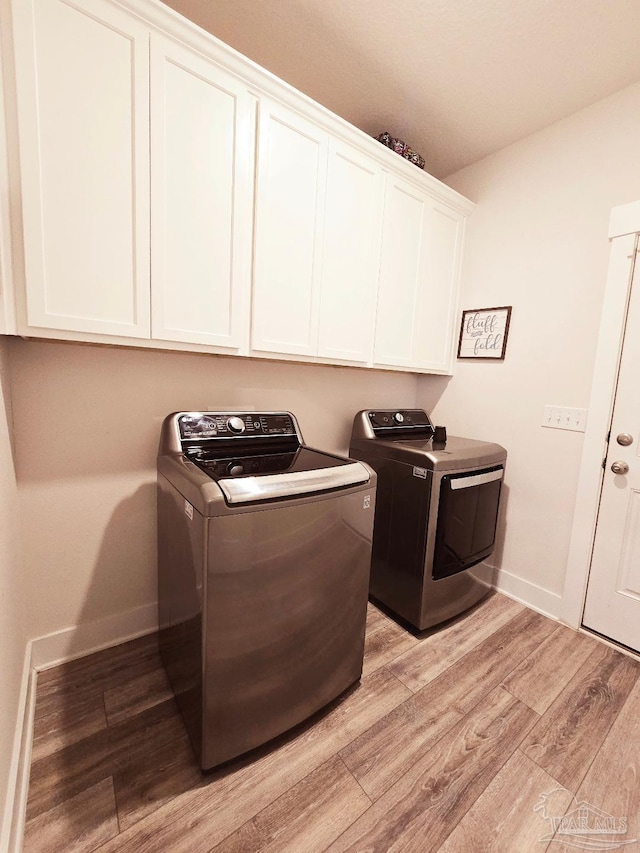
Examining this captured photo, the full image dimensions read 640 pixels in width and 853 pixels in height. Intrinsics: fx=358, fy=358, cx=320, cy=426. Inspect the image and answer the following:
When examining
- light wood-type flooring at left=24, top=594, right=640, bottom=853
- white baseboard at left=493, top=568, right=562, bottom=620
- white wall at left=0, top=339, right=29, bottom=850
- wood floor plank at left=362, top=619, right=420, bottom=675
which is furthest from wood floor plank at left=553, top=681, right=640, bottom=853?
white wall at left=0, top=339, right=29, bottom=850

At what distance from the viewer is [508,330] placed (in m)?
2.07

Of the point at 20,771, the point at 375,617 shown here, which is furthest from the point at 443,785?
the point at 20,771

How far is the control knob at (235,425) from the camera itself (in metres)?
1.53

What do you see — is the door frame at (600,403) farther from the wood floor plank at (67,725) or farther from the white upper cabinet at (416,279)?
the wood floor plank at (67,725)

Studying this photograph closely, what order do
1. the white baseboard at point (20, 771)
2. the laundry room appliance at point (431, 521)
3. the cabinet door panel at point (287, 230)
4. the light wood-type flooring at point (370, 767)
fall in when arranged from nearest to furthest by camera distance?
the white baseboard at point (20, 771) → the light wood-type flooring at point (370, 767) → the cabinet door panel at point (287, 230) → the laundry room appliance at point (431, 521)

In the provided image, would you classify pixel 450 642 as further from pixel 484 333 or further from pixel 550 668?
pixel 484 333

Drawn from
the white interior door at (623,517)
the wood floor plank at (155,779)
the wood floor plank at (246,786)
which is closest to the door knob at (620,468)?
the white interior door at (623,517)

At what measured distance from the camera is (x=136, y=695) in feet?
4.38

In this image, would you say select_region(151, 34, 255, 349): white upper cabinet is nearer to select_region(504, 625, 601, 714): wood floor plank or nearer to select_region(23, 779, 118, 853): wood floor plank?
select_region(23, 779, 118, 853): wood floor plank

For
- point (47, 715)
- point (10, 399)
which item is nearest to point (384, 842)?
point (47, 715)

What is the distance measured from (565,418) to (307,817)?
1933mm

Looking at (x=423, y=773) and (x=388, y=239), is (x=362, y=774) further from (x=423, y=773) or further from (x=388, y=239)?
(x=388, y=239)

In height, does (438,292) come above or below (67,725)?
above

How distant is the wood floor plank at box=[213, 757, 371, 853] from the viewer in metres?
0.92
